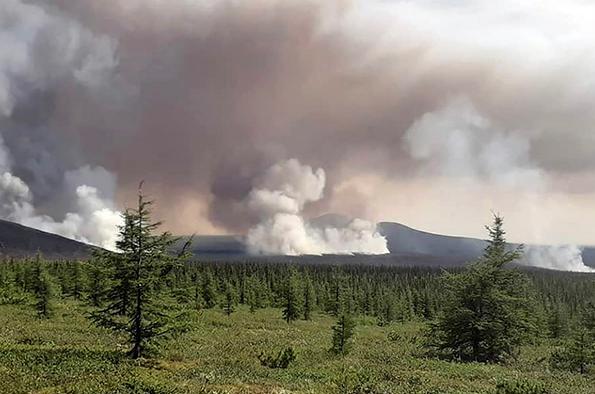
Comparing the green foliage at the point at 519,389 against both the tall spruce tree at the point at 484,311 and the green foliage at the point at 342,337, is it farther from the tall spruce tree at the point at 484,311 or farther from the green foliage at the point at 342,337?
the green foliage at the point at 342,337

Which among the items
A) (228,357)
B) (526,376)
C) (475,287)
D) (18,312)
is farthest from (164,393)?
(18,312)

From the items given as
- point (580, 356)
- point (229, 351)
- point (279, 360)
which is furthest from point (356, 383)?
point (580, 356)

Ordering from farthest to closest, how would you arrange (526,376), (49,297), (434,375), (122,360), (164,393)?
(49,297), (526,376), (434,375), (122,360), (164,393)

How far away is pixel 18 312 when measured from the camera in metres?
60.6

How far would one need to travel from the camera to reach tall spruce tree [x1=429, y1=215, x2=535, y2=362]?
39.6m

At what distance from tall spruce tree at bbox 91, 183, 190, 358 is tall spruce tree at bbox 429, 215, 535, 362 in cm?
2221

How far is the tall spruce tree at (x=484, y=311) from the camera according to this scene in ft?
130

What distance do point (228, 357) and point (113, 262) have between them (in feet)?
34.8

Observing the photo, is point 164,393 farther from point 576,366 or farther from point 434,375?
point 576,366

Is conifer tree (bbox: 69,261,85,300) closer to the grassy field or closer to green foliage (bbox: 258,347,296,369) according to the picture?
the grassy field

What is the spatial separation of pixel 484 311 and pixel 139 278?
1025 inches

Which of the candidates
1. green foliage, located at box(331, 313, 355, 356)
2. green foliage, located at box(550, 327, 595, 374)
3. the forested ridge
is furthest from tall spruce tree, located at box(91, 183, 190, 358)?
green foliage, located at box(550, 327, 595, 374)

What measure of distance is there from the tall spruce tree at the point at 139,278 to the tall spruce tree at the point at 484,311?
72.9ft

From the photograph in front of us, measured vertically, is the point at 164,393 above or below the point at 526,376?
above
